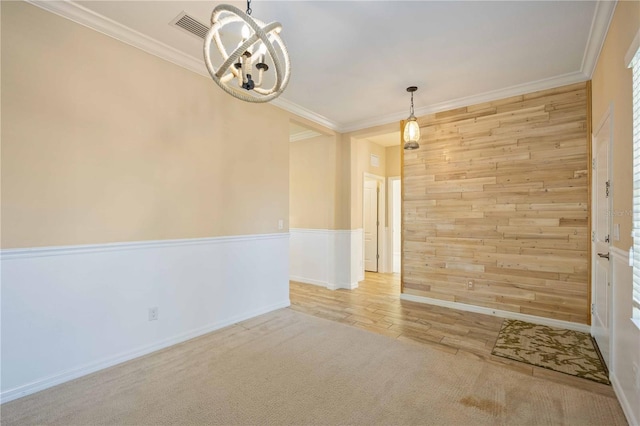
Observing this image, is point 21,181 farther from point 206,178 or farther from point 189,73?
point 189,73

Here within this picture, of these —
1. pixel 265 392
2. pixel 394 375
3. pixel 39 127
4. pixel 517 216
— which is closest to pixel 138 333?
pixel 265 392

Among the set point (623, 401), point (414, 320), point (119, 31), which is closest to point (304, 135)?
point (119, 31)

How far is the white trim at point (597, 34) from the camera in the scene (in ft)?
7.06

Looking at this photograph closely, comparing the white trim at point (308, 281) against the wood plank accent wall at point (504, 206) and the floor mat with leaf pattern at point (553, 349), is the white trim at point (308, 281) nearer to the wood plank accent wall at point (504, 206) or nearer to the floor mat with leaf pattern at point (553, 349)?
the wood plank accent wall at point (504, 206)

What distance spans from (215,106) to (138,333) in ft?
7.95

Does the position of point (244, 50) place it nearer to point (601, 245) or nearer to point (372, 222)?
point (601, 245)

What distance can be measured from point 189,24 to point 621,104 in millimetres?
3333

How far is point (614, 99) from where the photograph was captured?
2186 mm

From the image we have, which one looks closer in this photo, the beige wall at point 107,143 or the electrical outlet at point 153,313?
the beige wall at point 107,143

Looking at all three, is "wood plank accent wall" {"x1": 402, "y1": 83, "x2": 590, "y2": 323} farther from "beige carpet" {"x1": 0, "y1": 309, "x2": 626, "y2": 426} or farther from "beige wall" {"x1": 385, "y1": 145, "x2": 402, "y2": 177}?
"beige wall" {"x1": 385, "y1": 145, "x2": 402, "y2": 177}

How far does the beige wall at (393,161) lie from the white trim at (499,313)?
9.53 feet

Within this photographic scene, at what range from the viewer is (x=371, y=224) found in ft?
21.0

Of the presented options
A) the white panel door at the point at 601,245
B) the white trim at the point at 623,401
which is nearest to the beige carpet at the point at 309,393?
the white trim at the point at 623,401

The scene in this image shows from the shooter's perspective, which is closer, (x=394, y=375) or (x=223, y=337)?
(x=394, y=375)
